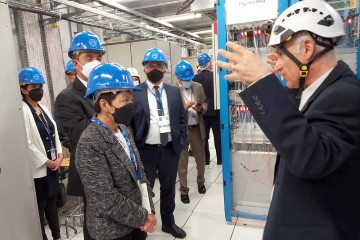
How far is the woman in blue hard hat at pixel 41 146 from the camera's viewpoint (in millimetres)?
2387

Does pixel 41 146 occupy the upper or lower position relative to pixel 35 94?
lower

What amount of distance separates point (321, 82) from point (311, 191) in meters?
0.35

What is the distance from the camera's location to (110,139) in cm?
141

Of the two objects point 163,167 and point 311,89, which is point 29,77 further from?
point 311,89

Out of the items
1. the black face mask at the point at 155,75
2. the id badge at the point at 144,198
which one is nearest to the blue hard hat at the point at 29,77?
the black face mask at the point at 155,75

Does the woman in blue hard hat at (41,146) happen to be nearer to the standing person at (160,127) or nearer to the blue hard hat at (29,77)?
the blue hard hat at (29,77)

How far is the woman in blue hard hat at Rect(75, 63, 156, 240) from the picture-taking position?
1.35 m

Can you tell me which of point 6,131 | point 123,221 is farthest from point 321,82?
point 6,131

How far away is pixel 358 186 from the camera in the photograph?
841 millimetres

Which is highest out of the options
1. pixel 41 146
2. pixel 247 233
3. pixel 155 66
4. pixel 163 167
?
pixel 155 66

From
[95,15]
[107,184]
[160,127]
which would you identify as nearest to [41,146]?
[160,127]

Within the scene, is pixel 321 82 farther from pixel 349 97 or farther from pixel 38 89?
pixel 38 89

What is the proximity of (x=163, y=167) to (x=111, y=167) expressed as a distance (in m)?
1.22

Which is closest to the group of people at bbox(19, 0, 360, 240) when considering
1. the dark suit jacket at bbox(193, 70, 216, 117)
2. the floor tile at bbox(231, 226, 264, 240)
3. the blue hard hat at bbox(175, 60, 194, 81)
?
the floor tile at bbox(231, 226, 264, 240)
